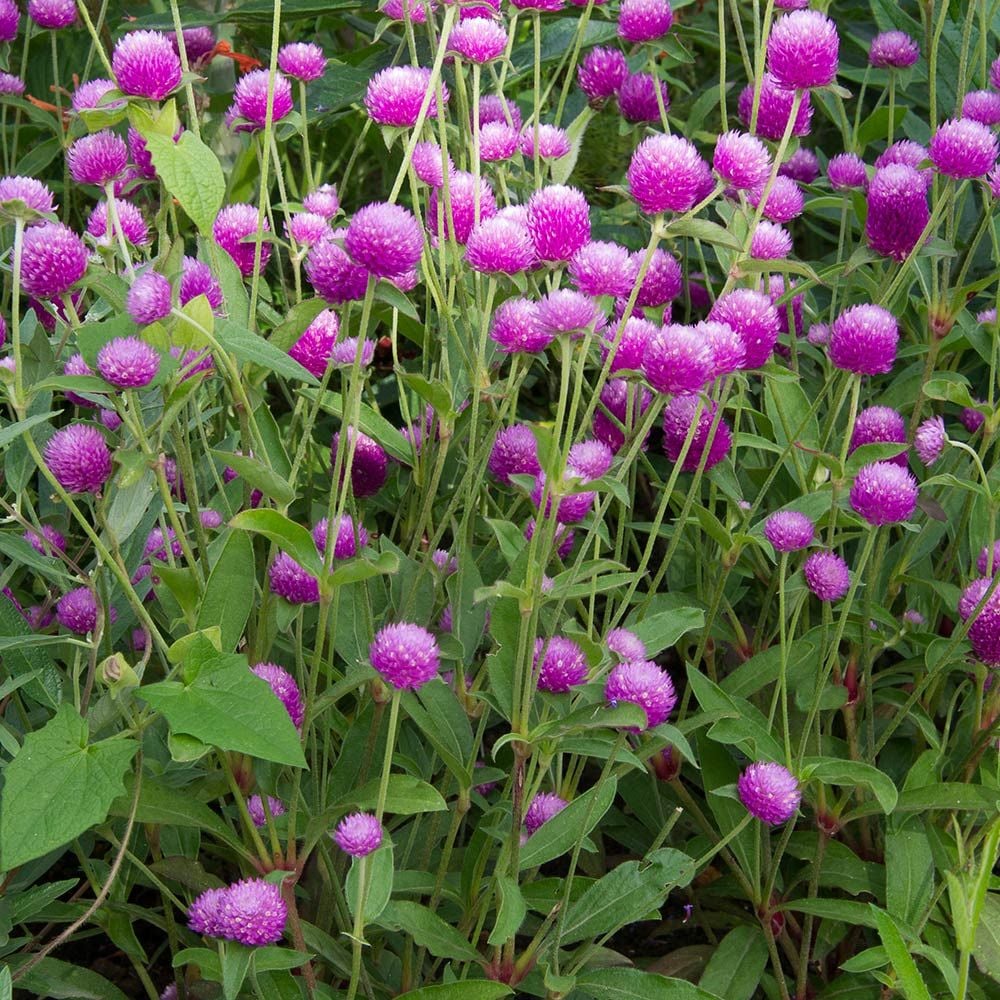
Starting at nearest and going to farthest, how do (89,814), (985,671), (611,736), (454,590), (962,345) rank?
(89,814), (611,736), (454,590), (985,671), (962,345)

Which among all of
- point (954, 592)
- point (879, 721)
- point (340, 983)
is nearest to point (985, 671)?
point (954, 592)

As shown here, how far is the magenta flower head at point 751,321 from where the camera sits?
5.15 ft

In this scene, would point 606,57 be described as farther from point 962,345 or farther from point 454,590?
point 454,590

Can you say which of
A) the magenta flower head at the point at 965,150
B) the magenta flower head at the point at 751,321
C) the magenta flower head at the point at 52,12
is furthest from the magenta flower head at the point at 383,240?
the magenta flower head at the point at 52,12

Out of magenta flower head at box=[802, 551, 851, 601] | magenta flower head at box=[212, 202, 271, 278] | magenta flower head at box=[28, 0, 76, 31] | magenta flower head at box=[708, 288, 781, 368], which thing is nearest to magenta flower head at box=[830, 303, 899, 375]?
magenta flower head at box=[708, 288, 781, 368]

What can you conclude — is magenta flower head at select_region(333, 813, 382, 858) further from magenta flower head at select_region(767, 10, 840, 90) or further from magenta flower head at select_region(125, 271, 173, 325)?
magenta flower head at select_region(767, 10, 840, 90)

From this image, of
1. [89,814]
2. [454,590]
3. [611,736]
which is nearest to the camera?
[89,814]

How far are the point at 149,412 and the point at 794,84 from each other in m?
0.87

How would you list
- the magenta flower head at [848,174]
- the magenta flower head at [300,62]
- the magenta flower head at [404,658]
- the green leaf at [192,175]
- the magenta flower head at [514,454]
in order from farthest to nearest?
1. the magenta flower head at [848,174]
2. the magenta flower head at [300,62]
3. the magenta flower head at [514,454]
4. the green leaf at [192,175]
5. the magenta flower head at [404,658]

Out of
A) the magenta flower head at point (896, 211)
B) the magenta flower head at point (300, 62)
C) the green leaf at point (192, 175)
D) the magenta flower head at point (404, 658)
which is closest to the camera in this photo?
the magenta flower head at point (404, 658)

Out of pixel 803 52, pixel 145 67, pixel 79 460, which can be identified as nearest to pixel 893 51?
pixel 803 52

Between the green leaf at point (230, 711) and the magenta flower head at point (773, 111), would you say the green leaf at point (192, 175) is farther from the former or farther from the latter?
the magenta flower head at point (773, 111)

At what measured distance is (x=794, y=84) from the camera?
1671mm

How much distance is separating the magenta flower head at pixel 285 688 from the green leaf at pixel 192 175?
1.53 feet
